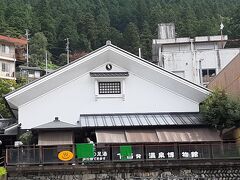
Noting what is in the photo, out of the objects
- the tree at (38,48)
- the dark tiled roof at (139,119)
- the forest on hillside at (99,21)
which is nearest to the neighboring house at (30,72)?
the forest on hillside at (99,21)

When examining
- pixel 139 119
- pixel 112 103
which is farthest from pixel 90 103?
pixel 139 119

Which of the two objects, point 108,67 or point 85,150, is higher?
point 108,67

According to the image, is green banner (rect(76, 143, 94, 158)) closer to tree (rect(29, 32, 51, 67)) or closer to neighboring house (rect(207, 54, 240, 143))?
neighboring house (rect(207, 54, 240, 143))

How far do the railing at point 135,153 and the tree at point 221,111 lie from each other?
217cm

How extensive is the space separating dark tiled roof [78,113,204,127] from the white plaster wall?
440 mm

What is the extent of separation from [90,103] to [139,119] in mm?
3103

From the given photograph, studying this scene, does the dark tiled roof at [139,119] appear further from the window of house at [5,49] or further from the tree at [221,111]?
the window of house at [5,49]

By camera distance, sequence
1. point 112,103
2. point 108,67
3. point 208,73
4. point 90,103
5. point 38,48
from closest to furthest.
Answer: point 90,103 < point 112,103 < point 108,67 < point 208,73 < point 38,48

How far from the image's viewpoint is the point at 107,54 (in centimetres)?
2627

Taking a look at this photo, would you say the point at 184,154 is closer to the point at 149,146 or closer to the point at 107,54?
the point at 149,146

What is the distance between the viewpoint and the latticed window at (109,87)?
26734mm

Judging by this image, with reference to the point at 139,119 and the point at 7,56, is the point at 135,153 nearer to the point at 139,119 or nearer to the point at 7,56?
the point at 139,119

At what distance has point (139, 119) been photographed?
25.5m

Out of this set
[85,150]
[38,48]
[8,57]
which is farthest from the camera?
[38,48]
